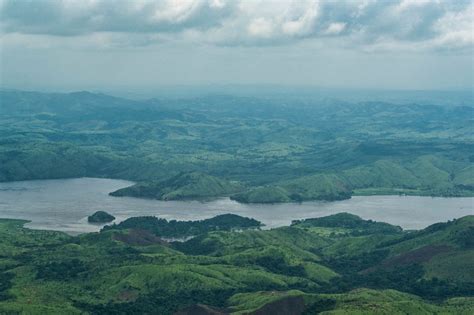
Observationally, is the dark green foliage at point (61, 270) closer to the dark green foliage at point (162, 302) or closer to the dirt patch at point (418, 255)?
the dark green foliage at point (162, 302)

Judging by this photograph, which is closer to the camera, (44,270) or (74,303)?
(74,303)

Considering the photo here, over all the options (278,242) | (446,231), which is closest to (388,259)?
(446,231)

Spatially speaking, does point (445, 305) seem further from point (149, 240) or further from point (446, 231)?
point (149, 240)

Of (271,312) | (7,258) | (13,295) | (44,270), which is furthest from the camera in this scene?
(7,258)

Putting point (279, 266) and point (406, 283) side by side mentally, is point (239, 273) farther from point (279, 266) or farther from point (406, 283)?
point (406, 283)

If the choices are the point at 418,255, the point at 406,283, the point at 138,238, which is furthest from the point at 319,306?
the point at 138,238

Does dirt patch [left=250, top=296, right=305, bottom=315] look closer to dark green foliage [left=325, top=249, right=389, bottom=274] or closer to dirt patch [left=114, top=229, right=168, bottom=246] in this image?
dark green foliage [left=325, top=249, right=389, bottom=274]

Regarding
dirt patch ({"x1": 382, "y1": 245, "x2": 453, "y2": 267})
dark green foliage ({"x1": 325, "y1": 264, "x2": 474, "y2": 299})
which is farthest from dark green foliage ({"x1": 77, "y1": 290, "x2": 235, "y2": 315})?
dirt patch ({"x1": 382, "y1": 245, "x2": 453, "y2": 267})

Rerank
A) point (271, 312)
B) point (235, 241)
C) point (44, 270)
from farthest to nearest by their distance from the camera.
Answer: point (235, 241), point (44, 270), point (271, 312)
